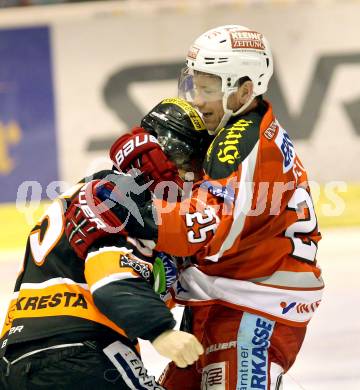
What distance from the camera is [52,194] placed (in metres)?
6.55

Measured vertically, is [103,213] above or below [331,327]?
above

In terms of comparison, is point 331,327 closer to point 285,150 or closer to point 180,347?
point 285,150

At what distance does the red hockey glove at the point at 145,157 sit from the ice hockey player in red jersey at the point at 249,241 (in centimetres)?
12

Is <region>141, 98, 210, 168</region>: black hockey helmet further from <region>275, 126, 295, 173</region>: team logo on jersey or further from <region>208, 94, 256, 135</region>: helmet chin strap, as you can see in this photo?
<region>275, 126, 295, 173</region>: team logo on jersey

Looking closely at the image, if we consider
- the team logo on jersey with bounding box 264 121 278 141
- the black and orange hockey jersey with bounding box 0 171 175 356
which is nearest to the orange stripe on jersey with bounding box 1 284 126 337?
the black and orange hockey jersey with bounding box 0 171 175 356

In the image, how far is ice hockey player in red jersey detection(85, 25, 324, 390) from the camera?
2.86 m

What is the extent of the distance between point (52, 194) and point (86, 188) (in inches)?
158

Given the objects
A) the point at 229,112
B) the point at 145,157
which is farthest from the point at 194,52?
the point at 145,157

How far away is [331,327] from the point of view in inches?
181

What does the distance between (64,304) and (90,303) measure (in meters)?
0.08

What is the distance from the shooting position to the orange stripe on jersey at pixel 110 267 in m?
2.47

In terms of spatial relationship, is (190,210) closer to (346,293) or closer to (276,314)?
(276,314)

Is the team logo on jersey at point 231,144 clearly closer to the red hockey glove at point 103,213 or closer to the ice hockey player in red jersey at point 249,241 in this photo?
the ice hockey player in red jersey at point 249,241

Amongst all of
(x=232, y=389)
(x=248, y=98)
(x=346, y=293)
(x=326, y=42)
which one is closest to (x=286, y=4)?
(x=326, y=42)
